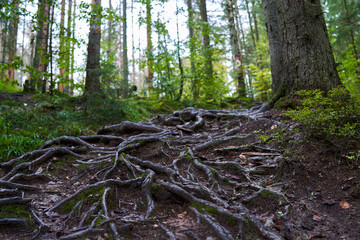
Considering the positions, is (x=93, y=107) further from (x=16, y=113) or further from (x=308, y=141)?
(x=308, y=141)

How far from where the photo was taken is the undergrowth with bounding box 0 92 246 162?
16.3 feet

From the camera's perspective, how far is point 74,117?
7.01m

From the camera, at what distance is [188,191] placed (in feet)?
10.2

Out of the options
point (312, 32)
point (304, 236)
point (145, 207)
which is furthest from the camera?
point (312, 32)

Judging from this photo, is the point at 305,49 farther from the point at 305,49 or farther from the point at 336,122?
the point at 336,122

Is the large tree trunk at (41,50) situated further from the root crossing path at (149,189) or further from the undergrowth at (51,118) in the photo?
the root crossing path at (149,189)

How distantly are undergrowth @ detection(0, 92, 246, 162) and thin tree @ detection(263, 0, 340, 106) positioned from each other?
490 centimetres

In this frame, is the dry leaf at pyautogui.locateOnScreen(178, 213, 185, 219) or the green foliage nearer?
the dry leaf at pyautogui.locateOnScreen(178, 213, 185, 219)

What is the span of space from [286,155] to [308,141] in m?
0.39

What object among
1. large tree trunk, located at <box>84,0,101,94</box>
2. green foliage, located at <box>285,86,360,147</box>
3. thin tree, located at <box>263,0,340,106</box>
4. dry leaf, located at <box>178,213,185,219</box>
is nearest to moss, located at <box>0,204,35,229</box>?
dry leaf, located at <box>178,213,185,219</box>

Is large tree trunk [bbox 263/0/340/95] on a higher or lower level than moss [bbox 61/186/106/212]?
higher

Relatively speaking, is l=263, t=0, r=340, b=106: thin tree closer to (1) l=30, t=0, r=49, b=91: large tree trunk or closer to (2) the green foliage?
(2) the green foliage

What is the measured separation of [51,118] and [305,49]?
689 centimetres

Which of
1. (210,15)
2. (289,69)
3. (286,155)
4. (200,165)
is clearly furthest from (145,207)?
(210,15)
